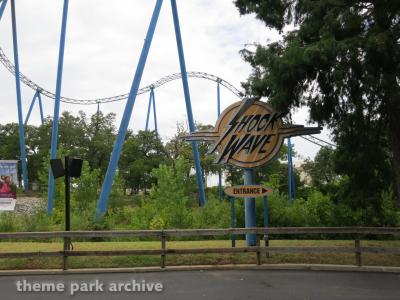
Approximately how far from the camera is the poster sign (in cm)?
Answer: 1945

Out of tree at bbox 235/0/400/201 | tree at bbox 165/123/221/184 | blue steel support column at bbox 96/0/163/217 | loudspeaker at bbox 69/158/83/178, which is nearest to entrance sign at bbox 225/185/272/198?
tree at bbox 235/0/400/201

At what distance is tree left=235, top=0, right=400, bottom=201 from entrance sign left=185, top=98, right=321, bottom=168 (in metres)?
0.63

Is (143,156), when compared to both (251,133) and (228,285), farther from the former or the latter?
(228,285)

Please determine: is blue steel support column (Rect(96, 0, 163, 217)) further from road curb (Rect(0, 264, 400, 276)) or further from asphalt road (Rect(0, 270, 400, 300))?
asphalt road (Rect(0, 270, 400, 300))

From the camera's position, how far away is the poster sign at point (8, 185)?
63.8 feet

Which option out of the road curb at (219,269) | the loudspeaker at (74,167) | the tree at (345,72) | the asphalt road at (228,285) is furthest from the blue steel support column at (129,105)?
the asphalt road at (228,285)

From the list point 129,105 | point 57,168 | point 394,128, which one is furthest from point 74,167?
point 129,105

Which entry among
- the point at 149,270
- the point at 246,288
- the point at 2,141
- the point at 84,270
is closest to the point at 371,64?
the point at 246,288

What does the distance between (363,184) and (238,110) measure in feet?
12.2

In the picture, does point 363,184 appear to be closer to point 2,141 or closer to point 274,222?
point 274,222

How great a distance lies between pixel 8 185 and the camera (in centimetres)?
2092

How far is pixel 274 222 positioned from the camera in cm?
1619

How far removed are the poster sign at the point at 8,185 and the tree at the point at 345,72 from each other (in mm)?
13125

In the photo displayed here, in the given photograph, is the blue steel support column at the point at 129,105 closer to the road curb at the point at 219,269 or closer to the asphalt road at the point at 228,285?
the road curb at the point at 219,269
